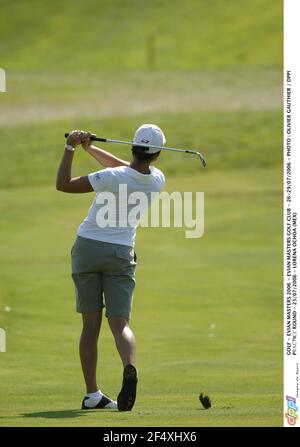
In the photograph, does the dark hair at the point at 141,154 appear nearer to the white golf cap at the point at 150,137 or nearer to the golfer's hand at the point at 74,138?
the white golf cap at the point at 150,137

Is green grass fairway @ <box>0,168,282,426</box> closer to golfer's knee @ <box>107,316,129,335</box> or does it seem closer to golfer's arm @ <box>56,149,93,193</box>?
golfer's knee @ <box>107,316,129,335</box>

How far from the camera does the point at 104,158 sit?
8.48m

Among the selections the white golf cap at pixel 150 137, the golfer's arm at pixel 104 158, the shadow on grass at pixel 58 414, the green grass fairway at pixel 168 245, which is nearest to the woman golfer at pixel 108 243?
the white golf cap at pixel 150 137

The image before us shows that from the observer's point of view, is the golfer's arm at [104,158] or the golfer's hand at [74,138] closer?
the golfer's hand at [74,138]

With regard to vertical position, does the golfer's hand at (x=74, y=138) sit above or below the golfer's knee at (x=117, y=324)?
above

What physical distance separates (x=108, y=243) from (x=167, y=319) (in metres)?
6.06

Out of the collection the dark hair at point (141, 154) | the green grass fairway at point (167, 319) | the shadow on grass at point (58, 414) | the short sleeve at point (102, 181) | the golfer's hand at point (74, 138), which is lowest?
the shadow on grass at point (58, 414)

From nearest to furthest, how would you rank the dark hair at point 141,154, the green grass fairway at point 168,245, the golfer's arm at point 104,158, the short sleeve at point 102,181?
the short sleeve at point 102,181, the dark hair at point 141,154, the golfer's arm at point 104,158, the green grass fairway at point 168,245

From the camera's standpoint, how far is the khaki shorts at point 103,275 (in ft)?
26.5

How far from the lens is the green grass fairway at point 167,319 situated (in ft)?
27.2

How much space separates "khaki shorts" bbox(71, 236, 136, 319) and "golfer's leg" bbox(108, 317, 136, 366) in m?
0.05

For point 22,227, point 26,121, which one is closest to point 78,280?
point 22,227

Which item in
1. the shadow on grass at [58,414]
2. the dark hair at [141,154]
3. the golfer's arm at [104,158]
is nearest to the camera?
the shadow on grass at [58,414]

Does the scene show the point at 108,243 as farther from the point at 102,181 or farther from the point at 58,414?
the point at 58,414
